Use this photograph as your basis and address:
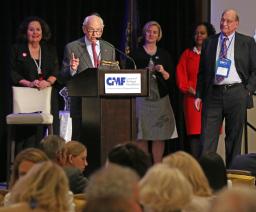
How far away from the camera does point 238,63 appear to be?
6.70 metres

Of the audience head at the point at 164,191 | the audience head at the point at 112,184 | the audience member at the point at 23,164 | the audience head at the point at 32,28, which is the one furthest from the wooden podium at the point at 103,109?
the audience head at the point at 112,184

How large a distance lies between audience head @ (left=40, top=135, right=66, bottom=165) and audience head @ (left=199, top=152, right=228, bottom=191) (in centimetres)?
118

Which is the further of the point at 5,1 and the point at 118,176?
the point at 5,1

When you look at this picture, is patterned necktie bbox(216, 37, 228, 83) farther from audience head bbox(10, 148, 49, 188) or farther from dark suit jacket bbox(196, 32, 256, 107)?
audience head bbox(10, 148, 49, 188)

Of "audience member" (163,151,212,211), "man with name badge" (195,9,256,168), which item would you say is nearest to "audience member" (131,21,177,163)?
"man with name badge" (195,9,256,168)

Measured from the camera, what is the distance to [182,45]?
897 cm

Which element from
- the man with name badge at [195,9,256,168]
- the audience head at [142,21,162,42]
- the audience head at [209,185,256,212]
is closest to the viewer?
the audience head at [209,185,256,212]

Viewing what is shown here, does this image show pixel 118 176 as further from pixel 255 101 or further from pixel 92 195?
pixel 255 101

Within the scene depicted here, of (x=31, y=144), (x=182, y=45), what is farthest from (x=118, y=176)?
(x=182, y=45)

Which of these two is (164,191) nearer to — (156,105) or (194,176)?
(194,176)

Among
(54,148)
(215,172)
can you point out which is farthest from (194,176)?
(54,148)

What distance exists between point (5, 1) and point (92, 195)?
6544mm

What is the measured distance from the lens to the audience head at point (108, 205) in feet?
6.32

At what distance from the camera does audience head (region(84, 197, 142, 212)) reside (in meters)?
1.93
